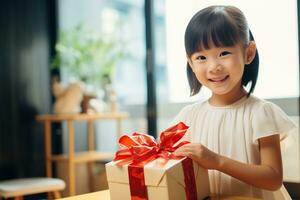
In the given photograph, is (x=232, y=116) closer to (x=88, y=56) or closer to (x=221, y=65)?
(x=221, y=65)

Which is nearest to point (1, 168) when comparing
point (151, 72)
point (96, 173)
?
point (96, 173)

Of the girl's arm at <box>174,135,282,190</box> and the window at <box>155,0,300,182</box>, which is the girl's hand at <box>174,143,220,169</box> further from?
the window at <box>155,0,300,182</box>

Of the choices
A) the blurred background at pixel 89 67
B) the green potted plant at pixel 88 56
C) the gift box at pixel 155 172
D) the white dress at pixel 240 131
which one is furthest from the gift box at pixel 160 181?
the green potted plant at pixel 88 56

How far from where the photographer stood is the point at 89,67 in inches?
115

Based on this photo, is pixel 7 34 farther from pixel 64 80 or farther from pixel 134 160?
pixel 134 160

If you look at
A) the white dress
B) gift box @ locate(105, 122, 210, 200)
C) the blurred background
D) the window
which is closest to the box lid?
gift box @ locate(105, 122, 210, 200)

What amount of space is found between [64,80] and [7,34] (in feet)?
2.01

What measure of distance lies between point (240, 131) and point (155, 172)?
33 cm

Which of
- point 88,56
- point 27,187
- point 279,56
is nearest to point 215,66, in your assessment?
point 279,56

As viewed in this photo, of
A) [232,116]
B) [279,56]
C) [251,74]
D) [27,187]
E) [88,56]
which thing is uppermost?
[88,56]

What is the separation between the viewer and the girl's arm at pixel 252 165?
0.79 m

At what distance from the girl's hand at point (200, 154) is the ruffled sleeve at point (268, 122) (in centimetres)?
15

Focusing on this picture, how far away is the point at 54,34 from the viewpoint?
332cm

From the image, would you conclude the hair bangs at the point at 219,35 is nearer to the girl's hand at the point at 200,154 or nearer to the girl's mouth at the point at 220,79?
the girl's mouth at the point at 220,79
